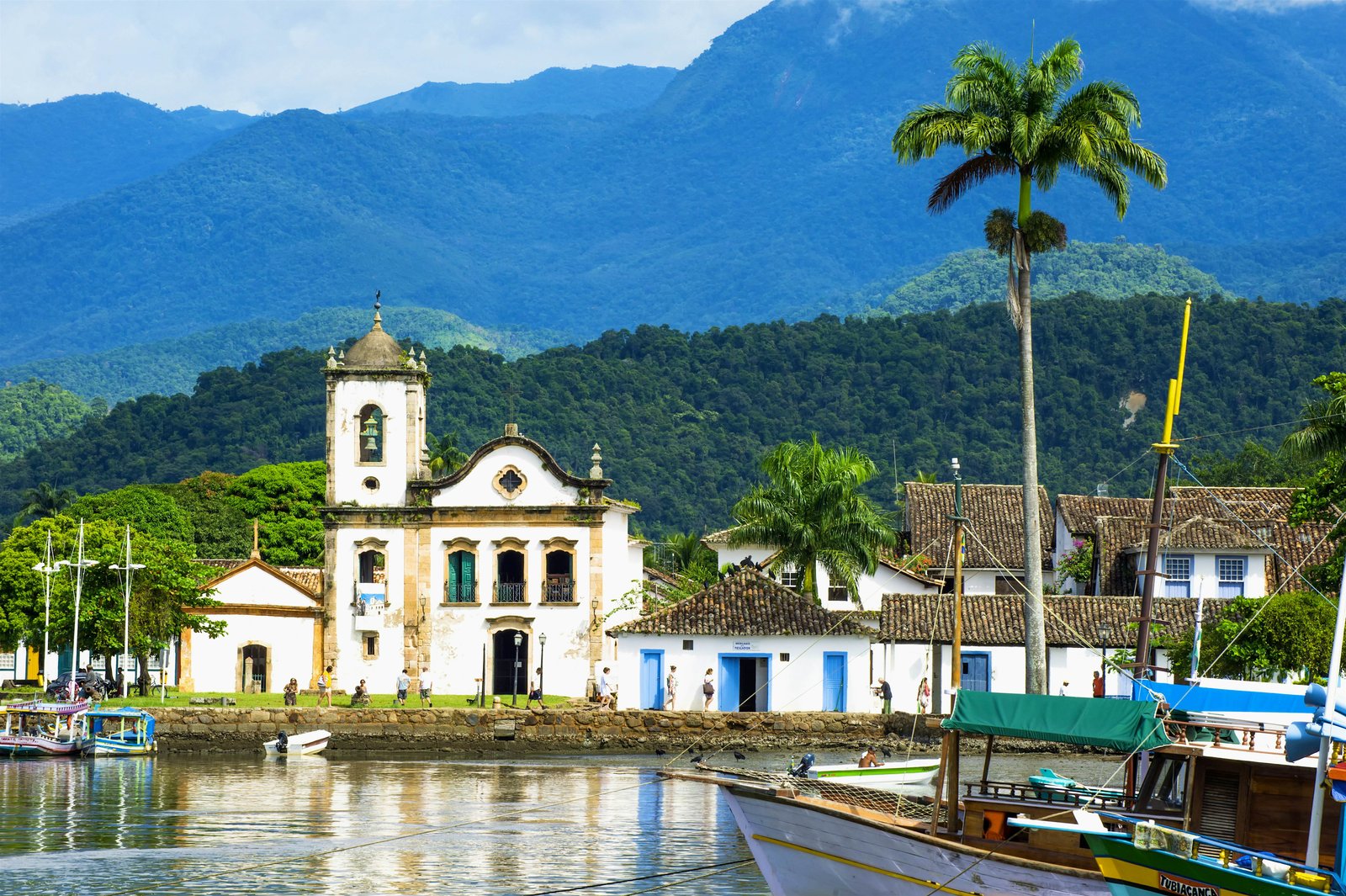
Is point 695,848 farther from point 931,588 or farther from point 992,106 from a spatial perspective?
point 931,588

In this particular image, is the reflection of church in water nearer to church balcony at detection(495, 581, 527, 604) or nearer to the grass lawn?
church balcony at detection(495, 581, 527, 604)

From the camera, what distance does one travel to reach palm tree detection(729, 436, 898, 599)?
5669 centimetres

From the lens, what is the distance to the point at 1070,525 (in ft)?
225

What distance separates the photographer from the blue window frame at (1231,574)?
60625mm

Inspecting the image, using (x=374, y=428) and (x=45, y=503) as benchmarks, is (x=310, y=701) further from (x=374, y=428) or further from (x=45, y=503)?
(x=45, y=503)

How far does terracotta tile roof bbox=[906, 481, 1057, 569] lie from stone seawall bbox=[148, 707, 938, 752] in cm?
1652

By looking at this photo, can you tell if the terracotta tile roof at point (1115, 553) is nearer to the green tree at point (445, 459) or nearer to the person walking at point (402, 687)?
the person walking at point (402, 687)

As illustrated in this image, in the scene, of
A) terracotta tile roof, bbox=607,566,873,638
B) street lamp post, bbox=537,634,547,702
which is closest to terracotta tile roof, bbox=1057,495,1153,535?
terracotta tile roof, bbox=607,566,873,638

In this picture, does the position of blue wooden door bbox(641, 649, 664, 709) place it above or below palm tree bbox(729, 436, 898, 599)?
below

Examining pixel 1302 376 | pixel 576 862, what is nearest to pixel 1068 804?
pixel 576 862

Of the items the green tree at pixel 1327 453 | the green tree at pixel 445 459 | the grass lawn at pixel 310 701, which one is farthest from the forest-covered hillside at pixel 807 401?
the green tree at pixel 1327 453

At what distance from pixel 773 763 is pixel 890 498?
79474 mm

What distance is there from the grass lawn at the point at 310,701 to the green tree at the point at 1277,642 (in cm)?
2053

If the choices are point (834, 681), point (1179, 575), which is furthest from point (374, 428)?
point (1179, 575)
